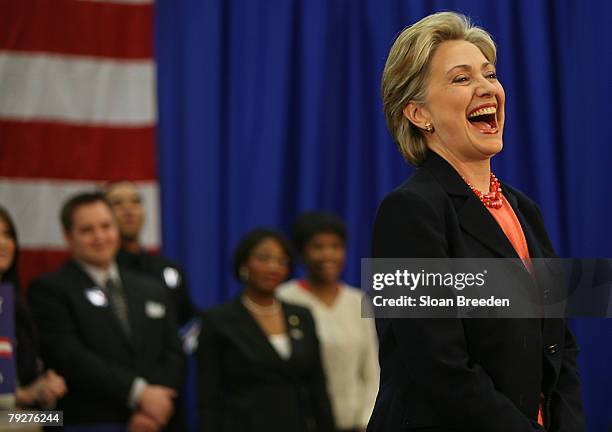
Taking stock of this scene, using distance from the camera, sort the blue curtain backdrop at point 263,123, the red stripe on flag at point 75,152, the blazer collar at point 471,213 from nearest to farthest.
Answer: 1. the blazer collar at point 471,213
2. the red stripe on flag at point 75,152
3. the blue curtain backdrop at point 263,123

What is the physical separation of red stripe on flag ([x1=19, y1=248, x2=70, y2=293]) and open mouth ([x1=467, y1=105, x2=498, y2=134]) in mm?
3093

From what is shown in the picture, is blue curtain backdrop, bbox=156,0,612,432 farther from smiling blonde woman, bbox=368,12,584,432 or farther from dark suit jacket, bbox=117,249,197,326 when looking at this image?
smiling blonde woman, bbox=368,12,584,432

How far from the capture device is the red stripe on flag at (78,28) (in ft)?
14.9

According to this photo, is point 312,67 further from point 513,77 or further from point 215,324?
point 215,324

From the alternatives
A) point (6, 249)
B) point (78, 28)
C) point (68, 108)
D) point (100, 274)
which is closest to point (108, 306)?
point (100, 274)

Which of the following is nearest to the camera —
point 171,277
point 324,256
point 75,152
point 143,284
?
point 143,284

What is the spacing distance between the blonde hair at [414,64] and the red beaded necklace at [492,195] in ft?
0.42

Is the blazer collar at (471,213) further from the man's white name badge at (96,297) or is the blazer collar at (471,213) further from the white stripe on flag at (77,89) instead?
the white stripe on flag at (77,89)

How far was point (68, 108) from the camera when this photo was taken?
180 inches

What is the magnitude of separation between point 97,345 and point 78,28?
1.80 meters

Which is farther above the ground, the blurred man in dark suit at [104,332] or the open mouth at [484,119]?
the open mouth at [484,119]

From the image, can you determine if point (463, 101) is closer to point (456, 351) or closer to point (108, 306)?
point (456, 351)

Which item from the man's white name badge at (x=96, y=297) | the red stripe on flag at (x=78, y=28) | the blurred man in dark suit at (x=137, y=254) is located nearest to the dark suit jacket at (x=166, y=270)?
the blurred man in dark suit at (x=137, y=254)

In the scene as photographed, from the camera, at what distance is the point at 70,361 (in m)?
3.37
